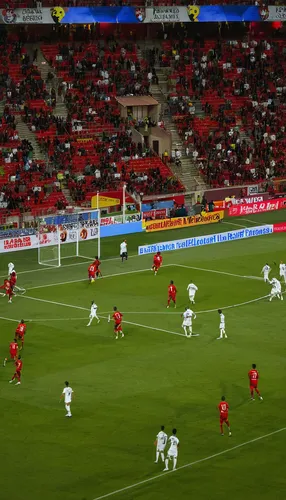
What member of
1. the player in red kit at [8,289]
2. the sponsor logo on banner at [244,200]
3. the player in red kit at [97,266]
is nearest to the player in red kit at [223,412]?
the player in red kit at [8,289]

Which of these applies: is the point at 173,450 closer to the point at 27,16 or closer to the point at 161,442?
the point at 161,442

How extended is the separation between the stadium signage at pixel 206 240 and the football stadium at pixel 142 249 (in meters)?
0.10

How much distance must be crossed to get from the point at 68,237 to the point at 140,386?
27841mm

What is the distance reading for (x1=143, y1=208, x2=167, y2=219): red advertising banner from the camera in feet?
252

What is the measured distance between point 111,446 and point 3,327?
16.2 meters

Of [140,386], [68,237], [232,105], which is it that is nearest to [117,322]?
[140,386]

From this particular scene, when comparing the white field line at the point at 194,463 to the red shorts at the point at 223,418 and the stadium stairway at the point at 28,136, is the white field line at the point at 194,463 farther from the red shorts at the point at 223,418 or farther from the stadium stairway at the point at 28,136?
the stadium stairway at the point at 28,136

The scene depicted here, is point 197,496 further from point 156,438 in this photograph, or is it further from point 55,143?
point 55,143

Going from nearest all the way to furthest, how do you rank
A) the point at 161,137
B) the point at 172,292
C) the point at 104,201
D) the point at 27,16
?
the point at 172,292, the point at 104,201, the point at 27,16, the point at 161,137

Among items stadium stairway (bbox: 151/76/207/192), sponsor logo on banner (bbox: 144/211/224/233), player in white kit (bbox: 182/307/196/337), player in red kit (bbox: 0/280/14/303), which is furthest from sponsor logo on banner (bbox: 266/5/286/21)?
player in white kit (bbox: 182/307/196/337)

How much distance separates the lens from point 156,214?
3046 inches

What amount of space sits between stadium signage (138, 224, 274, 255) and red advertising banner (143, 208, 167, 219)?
636 centimetres

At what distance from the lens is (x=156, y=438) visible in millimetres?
34469

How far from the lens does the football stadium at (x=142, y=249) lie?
33906mm
